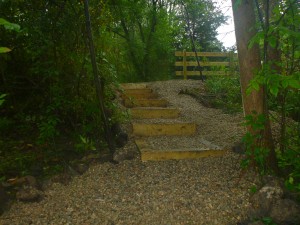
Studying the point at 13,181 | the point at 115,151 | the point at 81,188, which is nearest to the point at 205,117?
the point at 115,151

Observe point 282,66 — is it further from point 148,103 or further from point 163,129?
point 148,103

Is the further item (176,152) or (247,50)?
(176,152)

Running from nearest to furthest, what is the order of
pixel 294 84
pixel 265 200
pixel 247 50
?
1. pixel 294 84
2. pixel 265 200
3. pixel 247 50

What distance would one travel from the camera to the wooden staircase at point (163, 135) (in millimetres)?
3764

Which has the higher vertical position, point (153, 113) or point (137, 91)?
point (137, 91)

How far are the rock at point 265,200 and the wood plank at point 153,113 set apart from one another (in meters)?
2.76

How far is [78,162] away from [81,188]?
0.58 metres

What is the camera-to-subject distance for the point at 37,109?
4355mm

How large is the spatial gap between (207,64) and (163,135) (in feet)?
22.5

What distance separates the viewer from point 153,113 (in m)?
5.28

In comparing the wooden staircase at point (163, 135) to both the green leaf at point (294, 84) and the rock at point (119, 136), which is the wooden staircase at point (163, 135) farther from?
the green leaf at point (294, 84)

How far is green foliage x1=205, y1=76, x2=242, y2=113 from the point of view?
6277 mm

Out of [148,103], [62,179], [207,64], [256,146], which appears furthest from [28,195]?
[207,64]

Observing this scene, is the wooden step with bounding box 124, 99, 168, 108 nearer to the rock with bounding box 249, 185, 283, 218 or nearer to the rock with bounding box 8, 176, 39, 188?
the rock with bounding box 8, 176, 39, 188
